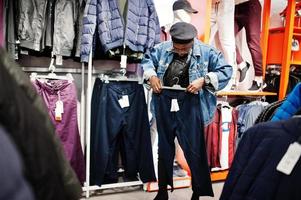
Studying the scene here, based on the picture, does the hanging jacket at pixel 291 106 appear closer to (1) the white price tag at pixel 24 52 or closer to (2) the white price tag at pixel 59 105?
(2) the white price tag at pixel 59 105

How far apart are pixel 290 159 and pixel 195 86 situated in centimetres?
130

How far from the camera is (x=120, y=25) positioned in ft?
8.54

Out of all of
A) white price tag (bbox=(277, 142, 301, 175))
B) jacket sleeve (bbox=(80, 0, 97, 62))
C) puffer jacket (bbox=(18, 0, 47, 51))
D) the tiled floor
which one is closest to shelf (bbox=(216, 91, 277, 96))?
the tiled floor

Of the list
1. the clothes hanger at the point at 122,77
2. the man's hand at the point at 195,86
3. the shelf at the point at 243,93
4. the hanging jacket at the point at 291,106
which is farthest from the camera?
the shelf at the point at 243,93

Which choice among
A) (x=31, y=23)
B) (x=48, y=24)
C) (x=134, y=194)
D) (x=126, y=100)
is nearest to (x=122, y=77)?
(x=126, y=100)

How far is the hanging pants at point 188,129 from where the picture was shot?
227cm

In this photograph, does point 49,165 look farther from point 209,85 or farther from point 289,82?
point 289,82

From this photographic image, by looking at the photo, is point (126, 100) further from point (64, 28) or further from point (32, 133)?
point (32, 133)

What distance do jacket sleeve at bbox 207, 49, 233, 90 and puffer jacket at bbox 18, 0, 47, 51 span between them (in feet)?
4.44

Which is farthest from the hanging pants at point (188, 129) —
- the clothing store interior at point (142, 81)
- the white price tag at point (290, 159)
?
the white price tag at point (290, 159)

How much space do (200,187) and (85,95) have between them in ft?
4.40

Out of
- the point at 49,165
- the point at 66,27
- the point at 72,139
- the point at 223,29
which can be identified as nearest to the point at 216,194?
the point at 72,139

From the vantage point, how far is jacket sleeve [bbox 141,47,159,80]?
7.55ft

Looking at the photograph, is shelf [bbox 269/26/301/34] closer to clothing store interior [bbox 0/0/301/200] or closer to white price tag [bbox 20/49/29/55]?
clothing store interior [bbox 0/0/301/200]
